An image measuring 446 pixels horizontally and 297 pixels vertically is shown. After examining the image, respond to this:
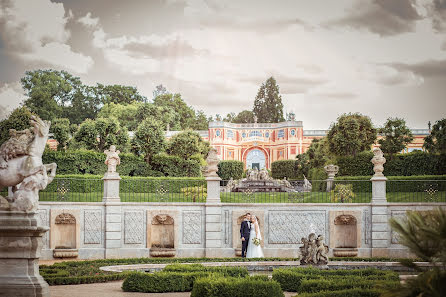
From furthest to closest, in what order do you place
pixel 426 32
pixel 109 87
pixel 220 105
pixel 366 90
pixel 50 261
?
pixel 220 105 → pixel 109 87 → pixel 366 90 → pixel 426 32 → pixel 50 261

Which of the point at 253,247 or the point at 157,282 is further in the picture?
the point at 253,247

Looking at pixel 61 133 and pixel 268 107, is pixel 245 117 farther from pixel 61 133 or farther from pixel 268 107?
pixel 61 133

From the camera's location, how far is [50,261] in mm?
18578

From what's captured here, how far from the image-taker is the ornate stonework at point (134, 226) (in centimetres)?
1955

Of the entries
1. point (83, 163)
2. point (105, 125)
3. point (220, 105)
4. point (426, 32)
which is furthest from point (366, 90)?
point (83, 163)

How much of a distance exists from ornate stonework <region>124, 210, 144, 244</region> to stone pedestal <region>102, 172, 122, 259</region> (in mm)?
229

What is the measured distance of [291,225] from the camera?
1989 centimetres

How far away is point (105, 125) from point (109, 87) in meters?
28.2

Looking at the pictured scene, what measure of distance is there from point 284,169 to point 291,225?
3983 cm

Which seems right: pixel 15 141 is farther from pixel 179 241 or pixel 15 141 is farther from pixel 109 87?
pixel 109 87

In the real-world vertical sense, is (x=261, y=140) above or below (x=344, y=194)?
above

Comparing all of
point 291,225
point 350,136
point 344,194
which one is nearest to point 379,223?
point 344,194

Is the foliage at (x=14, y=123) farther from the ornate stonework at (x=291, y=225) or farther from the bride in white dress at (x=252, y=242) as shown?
the bride in white dress at (x=252, y=242)

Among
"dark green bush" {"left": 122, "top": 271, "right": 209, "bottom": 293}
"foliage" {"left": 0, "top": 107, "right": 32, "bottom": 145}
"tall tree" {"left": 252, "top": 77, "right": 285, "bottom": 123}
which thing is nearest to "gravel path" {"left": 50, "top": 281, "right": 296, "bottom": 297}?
"dark green bush" {"left": 122, "top": 271, "right": 209, "bottom": 293}
